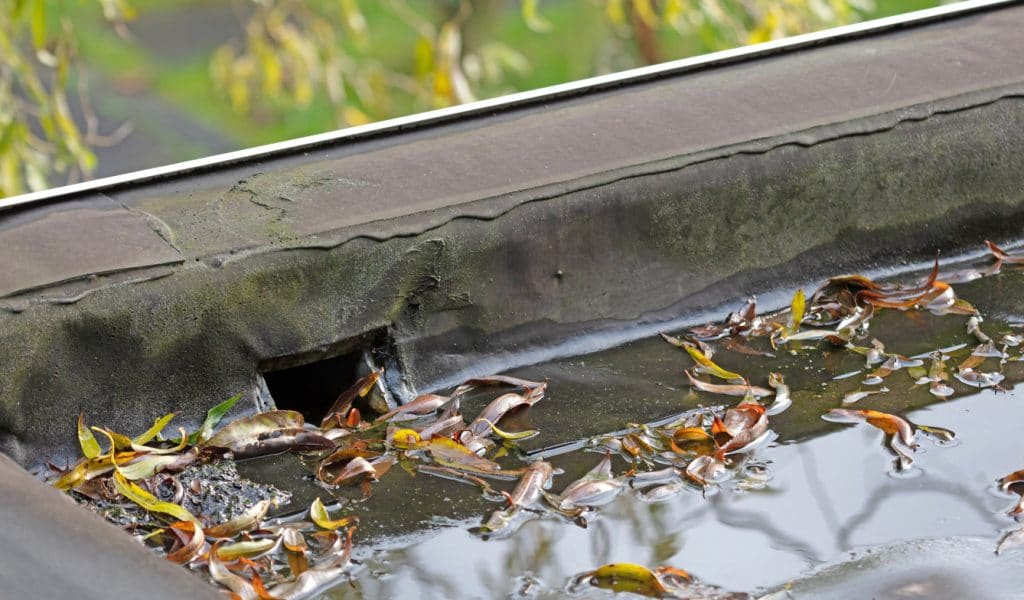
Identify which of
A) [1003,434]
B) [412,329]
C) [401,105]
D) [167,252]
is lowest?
[401,105]

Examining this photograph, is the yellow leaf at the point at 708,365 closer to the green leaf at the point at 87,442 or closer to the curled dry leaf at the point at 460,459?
the curled dry leaf at the point at 460,459

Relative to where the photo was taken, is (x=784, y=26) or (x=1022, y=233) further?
(x=784, y=26)

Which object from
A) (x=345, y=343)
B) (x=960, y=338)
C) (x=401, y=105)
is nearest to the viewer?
(x=345, y=343)

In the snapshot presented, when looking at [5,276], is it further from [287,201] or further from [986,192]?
[986,192]

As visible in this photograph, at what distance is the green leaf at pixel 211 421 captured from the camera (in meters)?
1.48

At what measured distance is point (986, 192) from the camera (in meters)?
1.97

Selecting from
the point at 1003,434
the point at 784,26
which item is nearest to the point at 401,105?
the point at 784,26

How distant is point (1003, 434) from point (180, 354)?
957 millimetres

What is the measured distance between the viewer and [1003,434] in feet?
4.80

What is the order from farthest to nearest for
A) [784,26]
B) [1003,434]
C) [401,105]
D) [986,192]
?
1. [401,105]
2. [784,26]
3. [986,192]
4. [1003,434]

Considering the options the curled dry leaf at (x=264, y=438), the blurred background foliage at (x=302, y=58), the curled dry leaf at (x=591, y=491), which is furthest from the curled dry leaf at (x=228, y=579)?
the blurred background foliage at (x=302, y=58)

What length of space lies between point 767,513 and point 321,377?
0.64 meters

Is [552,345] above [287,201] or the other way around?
the other way around

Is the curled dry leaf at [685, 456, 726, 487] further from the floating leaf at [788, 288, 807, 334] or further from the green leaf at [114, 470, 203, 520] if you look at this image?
the green leaf at [114, 470, 203, 520]
